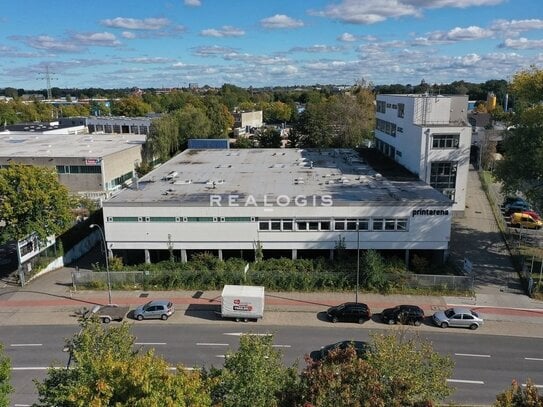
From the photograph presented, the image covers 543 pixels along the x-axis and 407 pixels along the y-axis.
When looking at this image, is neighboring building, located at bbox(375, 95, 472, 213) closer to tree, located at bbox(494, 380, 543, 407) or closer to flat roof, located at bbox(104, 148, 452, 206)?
flat roof, located at bbox(104, 148, 452, 206)

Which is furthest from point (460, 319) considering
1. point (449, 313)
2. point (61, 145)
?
point (61, 145)

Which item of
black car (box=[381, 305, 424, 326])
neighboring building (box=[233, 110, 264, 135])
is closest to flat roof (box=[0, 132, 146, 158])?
black car (box=[381, 305, 424, 326])

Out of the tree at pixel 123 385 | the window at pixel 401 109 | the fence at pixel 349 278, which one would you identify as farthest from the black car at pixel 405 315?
the window at pixel 401 109

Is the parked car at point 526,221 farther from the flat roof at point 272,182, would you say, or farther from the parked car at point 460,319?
the parked car at point 460,319

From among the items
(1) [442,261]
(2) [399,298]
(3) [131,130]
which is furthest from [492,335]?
(3) [131,130]

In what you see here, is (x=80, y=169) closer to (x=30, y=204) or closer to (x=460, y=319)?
(x=30, y=204)

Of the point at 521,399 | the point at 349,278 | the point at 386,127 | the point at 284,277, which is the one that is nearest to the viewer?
the point at 521,399

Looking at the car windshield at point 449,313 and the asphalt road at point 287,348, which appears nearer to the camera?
the asphalt road at point 287,348
